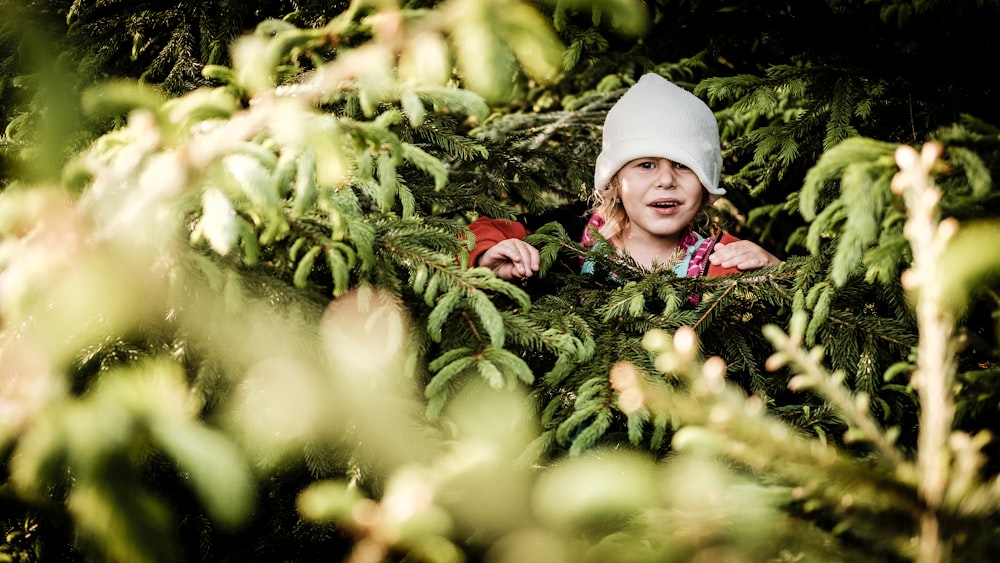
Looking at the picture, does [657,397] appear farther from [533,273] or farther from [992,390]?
[533,273]

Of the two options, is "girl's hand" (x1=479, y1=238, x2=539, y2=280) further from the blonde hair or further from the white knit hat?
the blonde hair

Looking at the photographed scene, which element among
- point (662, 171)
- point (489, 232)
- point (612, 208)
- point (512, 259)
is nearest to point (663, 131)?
point (662, 171)

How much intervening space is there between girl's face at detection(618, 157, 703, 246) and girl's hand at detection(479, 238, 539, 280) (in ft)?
3.22

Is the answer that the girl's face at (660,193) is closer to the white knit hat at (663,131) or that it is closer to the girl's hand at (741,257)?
the white knit hat at (663,131)

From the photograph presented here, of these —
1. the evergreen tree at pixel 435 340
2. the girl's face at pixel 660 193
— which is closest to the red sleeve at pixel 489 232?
the evergreen tree at pixel 435 340

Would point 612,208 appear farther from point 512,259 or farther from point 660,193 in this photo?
point 512,259

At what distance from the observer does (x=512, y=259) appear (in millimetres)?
2379

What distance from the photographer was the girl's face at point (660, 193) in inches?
122

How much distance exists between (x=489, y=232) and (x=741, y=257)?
43.5 inches

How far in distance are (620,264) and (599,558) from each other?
1.41 meters

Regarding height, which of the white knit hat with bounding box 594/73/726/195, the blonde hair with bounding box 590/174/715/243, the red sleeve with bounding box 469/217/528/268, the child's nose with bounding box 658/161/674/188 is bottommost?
the red sleeve with bounding box 469/217/528/268

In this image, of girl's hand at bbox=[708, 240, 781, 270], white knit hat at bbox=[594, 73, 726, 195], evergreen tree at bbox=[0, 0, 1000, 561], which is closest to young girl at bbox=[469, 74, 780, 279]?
white knit hat at bbox=[594, 73, 726, 195]

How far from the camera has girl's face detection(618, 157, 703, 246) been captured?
10.2 ft

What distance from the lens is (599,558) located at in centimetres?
110
